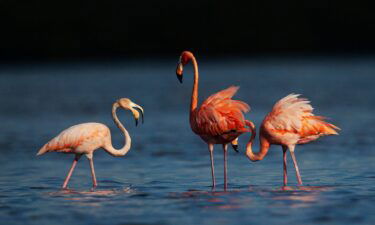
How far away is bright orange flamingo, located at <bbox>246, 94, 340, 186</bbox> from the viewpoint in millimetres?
10086

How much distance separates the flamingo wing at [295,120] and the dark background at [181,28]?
49.7 metres

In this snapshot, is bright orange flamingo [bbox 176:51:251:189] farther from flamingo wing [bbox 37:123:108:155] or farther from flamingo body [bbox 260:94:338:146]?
flamingo wing [bbox 37:123:108:155]

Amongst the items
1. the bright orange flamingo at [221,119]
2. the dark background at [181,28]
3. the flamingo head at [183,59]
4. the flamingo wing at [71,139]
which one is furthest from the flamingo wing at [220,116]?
the dark background at [181,28]

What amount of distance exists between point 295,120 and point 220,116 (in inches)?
35.0

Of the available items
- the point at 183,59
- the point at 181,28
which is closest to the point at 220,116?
the point at 183,59

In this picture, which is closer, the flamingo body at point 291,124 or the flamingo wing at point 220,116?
the flamingo wing at point 220,116

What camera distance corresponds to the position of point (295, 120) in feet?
33.0

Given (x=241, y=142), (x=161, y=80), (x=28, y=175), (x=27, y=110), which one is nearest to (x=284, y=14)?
(x=161, y=80)

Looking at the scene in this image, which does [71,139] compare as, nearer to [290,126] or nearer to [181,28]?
[290,126]

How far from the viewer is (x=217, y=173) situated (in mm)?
11906

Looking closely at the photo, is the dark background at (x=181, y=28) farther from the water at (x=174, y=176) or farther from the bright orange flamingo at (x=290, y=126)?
the bright orange flamingo at (x=290, y=126)

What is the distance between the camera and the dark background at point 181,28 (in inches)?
2488

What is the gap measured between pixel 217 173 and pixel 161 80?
93.5 ft

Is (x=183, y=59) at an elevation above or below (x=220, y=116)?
above
